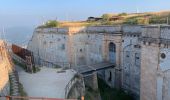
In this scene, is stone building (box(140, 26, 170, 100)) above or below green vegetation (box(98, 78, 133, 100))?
above

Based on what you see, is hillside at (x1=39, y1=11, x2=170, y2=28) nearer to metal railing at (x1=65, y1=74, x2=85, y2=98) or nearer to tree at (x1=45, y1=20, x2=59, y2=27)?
tree at (x1=45, y1=20, x2=59, y2=27)

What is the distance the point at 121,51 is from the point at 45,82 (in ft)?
34.1

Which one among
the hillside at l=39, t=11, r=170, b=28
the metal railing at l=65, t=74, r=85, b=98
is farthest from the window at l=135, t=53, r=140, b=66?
the metal railing at l=65, t=74, r=85, b=98

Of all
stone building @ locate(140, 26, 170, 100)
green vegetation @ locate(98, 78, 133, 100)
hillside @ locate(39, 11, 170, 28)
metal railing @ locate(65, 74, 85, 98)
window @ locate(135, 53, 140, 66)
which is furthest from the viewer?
hillside @ locate(39, 11, 170, 28)

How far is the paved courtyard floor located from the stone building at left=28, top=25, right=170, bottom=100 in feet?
20.2

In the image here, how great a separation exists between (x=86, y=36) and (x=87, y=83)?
9.75 meters

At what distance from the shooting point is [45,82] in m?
20.9

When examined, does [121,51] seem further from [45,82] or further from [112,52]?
[45,82]

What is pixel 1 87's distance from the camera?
48.4 feet

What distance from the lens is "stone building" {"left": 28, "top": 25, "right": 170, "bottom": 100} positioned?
18.2 metres

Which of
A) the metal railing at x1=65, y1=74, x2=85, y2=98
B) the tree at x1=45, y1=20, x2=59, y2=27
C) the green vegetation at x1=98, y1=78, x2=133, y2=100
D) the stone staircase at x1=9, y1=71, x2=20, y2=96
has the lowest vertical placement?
the green vegetation at x1=98, y1=78, x2=133, y2=100

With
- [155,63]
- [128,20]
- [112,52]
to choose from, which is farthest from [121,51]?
[155,63]

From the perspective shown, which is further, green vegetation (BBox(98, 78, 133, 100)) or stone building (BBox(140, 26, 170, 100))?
green vegetation (BBox(98, 78, 133, 100))

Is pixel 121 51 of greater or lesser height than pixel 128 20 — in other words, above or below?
below
